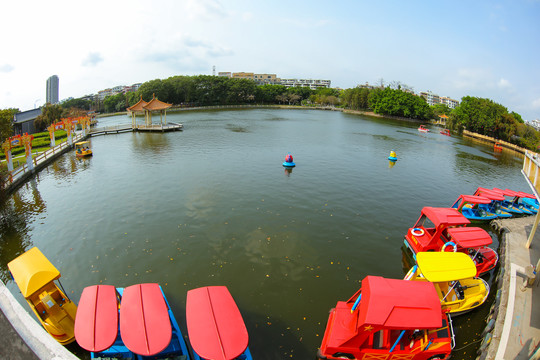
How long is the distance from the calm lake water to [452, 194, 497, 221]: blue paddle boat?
2544 millimetres

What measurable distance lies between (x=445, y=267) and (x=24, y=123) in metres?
67.6

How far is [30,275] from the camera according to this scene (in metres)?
9.43

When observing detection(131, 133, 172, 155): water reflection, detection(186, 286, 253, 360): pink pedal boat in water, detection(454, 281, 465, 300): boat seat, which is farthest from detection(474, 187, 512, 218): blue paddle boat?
detection(131, 133, 172, 155): water reflection

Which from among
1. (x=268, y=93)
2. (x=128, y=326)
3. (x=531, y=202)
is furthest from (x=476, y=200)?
(x=268, y=93)

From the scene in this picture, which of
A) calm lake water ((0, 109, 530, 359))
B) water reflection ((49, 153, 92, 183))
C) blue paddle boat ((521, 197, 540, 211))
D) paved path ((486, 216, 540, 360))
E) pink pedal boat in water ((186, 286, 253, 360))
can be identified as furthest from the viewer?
water reflection ((49, 153, 92, 183))

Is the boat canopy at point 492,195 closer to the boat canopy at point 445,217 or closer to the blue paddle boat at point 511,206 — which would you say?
the blue paddle boat at point 511,206

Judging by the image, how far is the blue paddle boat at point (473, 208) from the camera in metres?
19.0

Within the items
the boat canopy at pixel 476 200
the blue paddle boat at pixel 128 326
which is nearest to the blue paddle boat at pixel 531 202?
the boat canopy at pixel 476 200

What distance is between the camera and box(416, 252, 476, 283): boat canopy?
10.3 meters

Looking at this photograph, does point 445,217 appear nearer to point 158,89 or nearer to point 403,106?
point 403,106

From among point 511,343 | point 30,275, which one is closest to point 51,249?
point 30,275

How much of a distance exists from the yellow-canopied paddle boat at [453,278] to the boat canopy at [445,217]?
3.29 metres

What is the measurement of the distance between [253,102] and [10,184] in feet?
366

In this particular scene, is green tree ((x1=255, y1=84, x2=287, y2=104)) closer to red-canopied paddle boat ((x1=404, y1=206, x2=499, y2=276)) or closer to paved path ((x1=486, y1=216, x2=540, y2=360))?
red-canopied paddle boat ((x1=404, y1=206, x2=499, y2=276))
